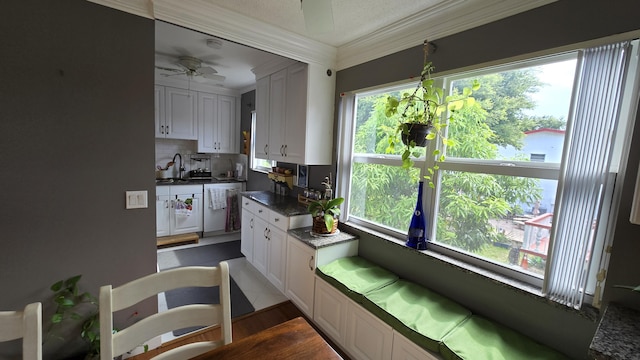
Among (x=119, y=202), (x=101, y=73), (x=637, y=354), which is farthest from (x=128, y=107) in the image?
(x=637, y=354)

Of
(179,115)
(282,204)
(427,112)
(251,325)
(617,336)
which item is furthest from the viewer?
(179,115)

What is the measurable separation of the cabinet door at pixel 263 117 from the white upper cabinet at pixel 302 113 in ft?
0.39

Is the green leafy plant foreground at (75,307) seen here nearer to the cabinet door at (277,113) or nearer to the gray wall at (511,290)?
the cabinet door at (277,113)

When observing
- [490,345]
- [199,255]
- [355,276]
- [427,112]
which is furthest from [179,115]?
[490,345]

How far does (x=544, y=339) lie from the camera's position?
4.63 feet

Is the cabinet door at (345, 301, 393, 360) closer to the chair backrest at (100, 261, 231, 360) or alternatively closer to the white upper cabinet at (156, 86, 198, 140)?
the chair backrest at (100, 261, 231, 360)

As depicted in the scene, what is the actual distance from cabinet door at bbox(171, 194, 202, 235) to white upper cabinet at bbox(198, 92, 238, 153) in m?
0.88

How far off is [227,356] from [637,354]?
1.36 metres

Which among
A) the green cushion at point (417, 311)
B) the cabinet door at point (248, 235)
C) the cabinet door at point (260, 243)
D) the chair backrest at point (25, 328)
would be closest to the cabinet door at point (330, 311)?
the green cushion at point (417, 311)

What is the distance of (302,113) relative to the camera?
2.64 metres

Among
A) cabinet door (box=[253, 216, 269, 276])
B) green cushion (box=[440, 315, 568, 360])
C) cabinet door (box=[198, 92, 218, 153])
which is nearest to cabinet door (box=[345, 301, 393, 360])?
green cushion (box=[440, 315, 568, 360])

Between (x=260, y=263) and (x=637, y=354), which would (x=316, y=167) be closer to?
(x=260, y=263)

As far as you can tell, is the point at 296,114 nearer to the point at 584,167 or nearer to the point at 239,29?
the point at 239,29

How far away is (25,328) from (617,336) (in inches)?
Result: 77.3
